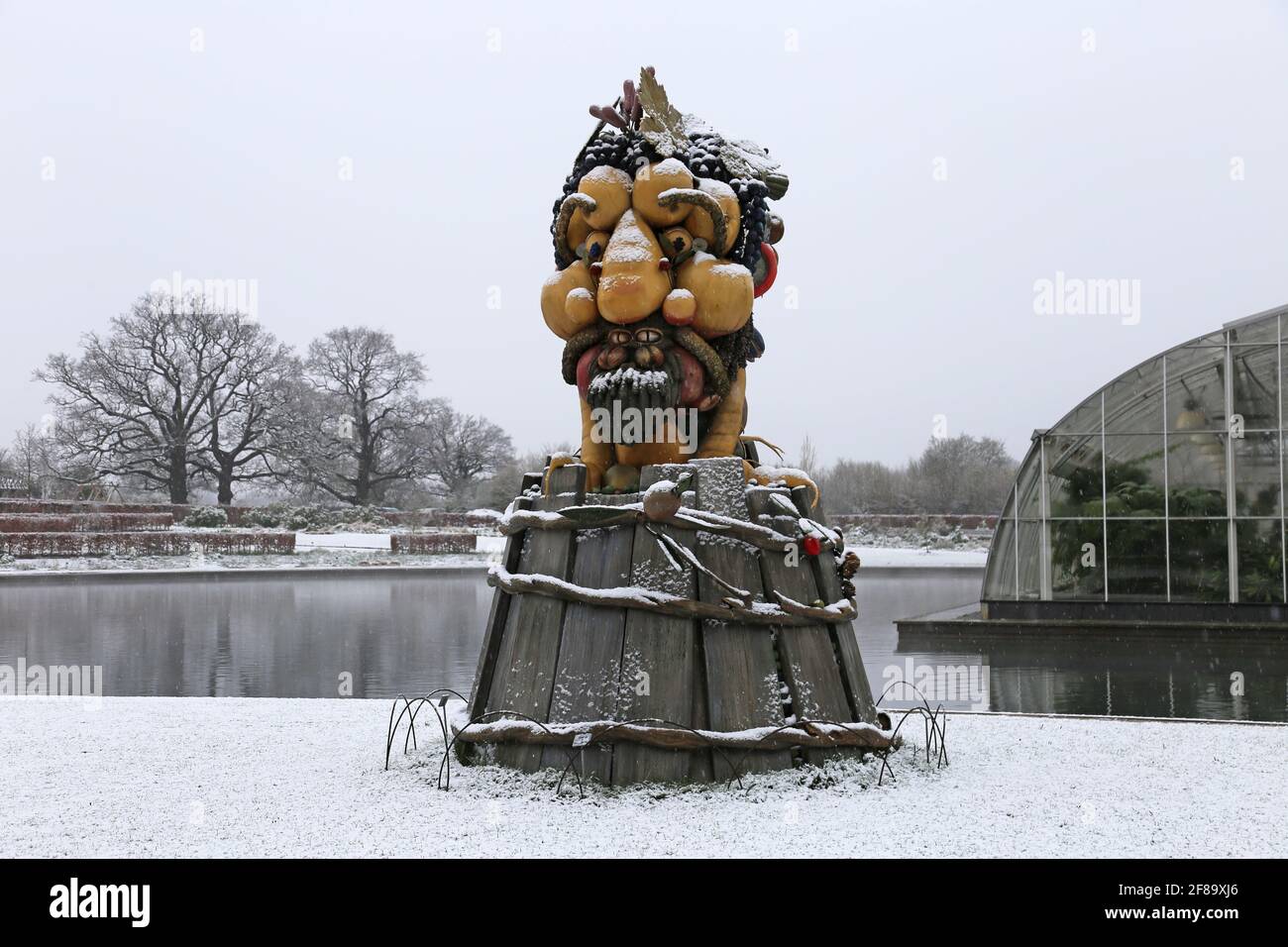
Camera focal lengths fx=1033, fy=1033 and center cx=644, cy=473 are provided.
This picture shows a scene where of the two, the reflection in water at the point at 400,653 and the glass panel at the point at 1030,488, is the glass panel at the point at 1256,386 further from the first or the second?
the reflection in water at the point at 400,653

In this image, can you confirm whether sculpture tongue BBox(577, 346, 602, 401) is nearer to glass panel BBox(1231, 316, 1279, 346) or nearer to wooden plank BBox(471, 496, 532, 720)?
wooden plank BBox(471, 496, 532, 720)

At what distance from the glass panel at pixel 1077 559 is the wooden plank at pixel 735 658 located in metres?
14.6

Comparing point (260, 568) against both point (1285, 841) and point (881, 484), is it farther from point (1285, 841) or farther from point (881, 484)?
point (881, 484)

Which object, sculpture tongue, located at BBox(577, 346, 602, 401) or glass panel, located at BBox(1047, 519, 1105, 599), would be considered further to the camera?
glass panel, located at BBox(1047, 519, 1105, 599)

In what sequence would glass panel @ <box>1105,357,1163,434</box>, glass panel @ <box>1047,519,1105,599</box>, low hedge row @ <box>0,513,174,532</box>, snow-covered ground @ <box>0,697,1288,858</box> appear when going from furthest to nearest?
low hedge row @ <box>0,513,174,532</box>, glass panel @ <box>1047,519,1105,599</box>, glass panel @ <box>1105,357,1163,434</box>, snow-covered ground @ <box>0,697,1288,858</box>

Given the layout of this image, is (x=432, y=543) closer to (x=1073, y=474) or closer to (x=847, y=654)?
(x=1073, y=474)

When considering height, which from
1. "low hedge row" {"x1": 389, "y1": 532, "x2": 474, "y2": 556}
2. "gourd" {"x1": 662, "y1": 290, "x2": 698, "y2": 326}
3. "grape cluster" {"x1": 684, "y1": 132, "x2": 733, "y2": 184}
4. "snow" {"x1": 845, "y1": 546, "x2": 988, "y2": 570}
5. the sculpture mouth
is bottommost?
"snow" {"x1": 845, "y1": 546, "x2": 988, "y2": 570}

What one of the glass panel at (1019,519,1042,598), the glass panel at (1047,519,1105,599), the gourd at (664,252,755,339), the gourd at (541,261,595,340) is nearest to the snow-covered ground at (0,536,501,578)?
the glass panel at (1019,519,1042,598)

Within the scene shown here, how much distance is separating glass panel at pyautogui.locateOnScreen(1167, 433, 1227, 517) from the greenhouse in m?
0.02

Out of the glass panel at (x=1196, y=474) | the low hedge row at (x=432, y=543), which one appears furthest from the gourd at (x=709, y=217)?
the low hedge row at (x=432, y=543)

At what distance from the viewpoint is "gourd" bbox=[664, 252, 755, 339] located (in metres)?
6.30

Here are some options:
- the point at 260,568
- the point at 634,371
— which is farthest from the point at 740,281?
the point at 260,568

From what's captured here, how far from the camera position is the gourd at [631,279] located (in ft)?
20.2

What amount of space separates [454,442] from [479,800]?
179 ft
